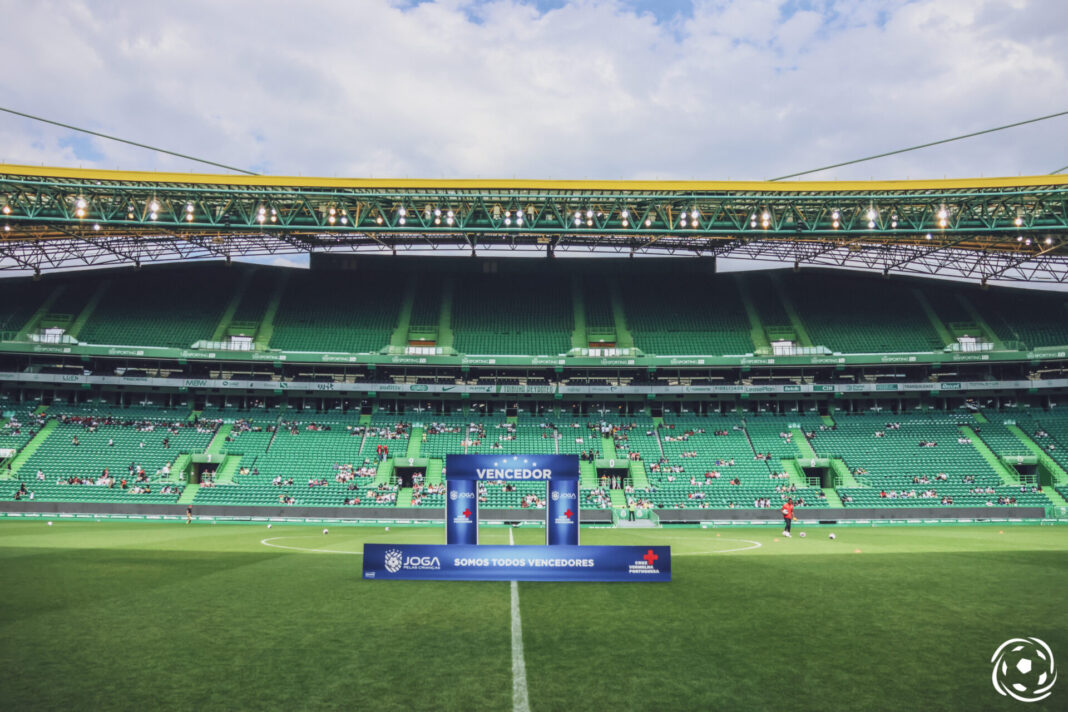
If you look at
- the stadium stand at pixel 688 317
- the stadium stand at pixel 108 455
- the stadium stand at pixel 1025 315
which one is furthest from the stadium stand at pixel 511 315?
the stadium stand at pixel 1025 315

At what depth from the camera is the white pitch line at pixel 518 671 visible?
8320 mm

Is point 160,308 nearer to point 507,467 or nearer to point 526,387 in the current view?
point 526,387

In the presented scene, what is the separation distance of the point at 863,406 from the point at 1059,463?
44.6 feet

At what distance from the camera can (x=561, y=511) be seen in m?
18.5

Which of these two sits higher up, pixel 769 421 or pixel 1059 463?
pixel 769 421

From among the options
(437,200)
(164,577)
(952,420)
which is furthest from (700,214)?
(164,577)

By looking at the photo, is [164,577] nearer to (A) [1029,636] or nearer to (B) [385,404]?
(A) [1029,636]

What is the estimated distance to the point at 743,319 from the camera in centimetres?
6125

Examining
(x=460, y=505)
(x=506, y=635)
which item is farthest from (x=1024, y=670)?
(x=460, y=505)

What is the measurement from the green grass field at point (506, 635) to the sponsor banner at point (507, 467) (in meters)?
3.00

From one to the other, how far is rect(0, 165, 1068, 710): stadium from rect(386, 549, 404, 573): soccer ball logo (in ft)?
2.05

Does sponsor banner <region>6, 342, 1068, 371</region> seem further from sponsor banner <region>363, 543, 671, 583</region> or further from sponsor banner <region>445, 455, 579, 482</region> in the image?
sponsor banner <region>363, 543, 671, 583</region>

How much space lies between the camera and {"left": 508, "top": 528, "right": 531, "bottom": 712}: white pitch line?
8.32 meters

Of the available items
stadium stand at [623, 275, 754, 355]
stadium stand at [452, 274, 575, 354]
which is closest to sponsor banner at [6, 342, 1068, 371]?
stadium stand at [623, 275, 754, 355]
